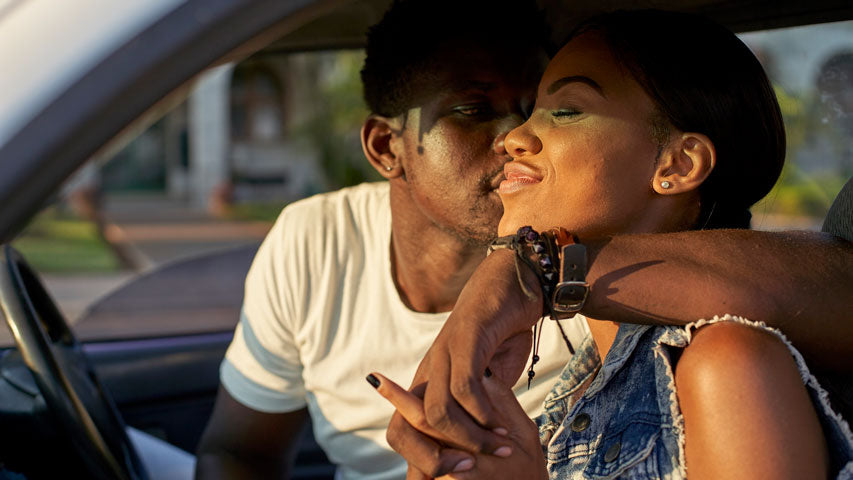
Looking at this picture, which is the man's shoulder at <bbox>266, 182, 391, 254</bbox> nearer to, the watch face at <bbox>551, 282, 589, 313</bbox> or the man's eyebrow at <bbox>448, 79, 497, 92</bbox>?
the man's eyebrow at <bbox>448, 79, 497, 92</bbox>

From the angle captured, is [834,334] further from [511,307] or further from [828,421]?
[511,307]

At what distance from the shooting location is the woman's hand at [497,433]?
1.24 metres

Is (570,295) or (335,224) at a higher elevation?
(570,295)

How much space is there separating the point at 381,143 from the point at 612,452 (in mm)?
1402

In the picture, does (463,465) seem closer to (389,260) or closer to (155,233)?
(389,260)

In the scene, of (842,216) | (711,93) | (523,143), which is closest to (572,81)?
(523,143)

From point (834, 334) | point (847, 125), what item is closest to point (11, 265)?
point (834, 334)

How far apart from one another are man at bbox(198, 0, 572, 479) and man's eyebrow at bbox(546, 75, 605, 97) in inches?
22.7

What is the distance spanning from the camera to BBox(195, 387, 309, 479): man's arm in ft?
8.04

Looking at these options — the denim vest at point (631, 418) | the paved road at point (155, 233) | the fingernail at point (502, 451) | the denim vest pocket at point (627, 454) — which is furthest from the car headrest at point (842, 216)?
the paved road at point (155, 233)

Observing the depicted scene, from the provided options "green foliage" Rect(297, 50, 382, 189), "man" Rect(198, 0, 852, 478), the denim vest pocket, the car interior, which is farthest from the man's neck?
"green foliage" Rect(297, 50, 382, 189)

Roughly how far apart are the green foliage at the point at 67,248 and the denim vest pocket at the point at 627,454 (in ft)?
30.0

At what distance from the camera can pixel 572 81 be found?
1.64 meters

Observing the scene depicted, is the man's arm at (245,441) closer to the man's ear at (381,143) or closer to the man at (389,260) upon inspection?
the man at (389,260)
